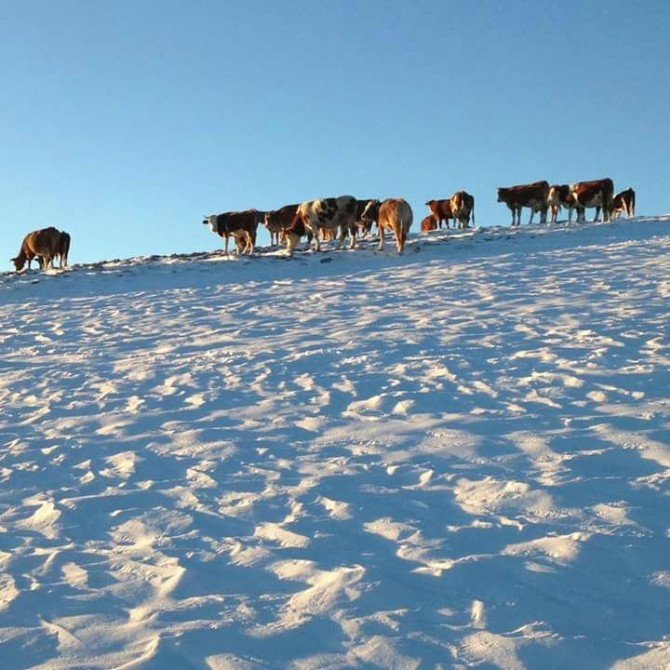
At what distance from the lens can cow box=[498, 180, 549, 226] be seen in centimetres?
2959

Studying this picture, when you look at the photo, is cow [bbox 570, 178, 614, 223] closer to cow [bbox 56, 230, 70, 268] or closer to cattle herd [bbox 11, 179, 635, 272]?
cattle herd [bbox 11, 179, 635, 272]

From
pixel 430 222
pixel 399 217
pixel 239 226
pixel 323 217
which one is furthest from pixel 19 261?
pixel 430 222

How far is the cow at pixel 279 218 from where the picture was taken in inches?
1056

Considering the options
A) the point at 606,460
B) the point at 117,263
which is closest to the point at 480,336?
the point at 606,460

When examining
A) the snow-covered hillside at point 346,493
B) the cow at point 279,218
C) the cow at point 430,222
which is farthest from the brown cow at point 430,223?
the snow-covered hillside at point 346,493

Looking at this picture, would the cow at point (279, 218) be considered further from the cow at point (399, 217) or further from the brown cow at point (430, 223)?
the brown cow at point (430, 223)

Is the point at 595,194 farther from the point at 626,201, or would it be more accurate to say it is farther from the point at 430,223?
the point at 430,223

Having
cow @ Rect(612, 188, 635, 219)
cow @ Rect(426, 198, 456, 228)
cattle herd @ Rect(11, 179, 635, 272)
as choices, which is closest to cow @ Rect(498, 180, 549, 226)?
cattle herd @ Rect(11, 179, 635, 272)

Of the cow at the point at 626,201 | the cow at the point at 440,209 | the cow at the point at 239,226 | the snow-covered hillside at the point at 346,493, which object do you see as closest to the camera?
the snow-covered hillside at the point at 346,493

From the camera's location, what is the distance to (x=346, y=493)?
520cm

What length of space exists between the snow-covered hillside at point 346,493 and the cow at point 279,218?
605 inches

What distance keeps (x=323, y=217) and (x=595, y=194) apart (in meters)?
12.4

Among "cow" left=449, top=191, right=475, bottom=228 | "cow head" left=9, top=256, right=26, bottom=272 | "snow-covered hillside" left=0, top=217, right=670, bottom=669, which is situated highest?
"cow" left=449, top=191, right=475, bottom=228

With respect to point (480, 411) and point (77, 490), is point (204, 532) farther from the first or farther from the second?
point (480, 411)
